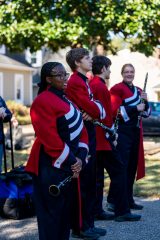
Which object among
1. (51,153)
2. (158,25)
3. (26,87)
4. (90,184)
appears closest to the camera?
(51,153)

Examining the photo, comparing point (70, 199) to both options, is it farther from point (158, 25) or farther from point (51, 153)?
point (158, 25)

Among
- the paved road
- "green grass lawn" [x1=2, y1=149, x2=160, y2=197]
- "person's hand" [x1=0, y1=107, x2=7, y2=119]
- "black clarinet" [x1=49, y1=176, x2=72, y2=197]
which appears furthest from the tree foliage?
"black clarinet" [x1=49, y1=176, x2=72, y2=197]

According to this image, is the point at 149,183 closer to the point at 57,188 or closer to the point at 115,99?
the point at 115,99

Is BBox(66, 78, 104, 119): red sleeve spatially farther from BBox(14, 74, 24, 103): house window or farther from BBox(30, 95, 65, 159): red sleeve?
BBox(14, 74, 24, 103): house window

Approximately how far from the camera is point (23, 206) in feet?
20.1

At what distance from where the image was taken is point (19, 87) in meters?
33.1

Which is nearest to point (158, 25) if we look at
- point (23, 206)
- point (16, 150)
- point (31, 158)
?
point (16, 150)

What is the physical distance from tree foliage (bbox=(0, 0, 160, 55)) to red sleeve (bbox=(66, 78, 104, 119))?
772 centimetres

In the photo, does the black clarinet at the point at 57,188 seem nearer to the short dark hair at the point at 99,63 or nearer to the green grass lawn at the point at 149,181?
the short dark hair at the point at 99,63

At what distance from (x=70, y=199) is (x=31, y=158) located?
1.55ft

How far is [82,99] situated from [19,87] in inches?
1114

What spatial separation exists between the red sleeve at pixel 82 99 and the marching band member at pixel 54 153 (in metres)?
0.87

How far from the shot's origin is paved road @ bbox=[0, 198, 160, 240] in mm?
5387

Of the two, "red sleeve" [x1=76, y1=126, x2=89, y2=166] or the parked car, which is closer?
"red sleeve" [x1=76, y1=126, x2=89, y2=166]
